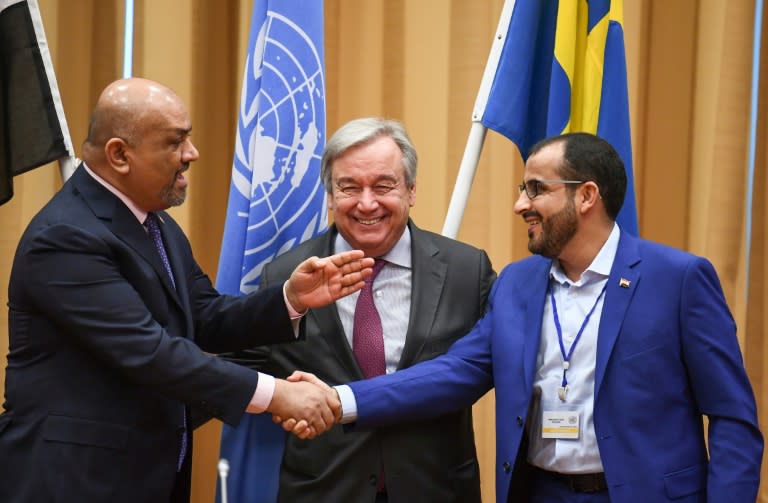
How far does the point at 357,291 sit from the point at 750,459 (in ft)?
3.60

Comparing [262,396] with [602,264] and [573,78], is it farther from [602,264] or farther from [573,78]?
[573,78]

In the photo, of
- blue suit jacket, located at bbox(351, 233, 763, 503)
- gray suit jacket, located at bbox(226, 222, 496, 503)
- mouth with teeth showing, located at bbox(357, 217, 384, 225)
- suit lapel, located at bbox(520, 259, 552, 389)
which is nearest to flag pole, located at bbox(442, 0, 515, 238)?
gray suit jacket, located at bbox(226, 222, 496, 503)

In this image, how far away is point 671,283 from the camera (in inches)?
91.6

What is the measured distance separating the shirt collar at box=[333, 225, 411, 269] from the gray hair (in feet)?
0.49

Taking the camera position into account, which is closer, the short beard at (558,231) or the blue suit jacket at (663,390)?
the blue suit jacket at (663,390)

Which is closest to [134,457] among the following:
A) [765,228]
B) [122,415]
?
[122,415]

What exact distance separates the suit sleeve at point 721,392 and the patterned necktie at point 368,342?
0.81 metres

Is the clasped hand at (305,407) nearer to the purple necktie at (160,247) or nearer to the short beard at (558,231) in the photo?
the purple necktie at (160,247)

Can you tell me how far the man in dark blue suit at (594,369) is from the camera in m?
2.25

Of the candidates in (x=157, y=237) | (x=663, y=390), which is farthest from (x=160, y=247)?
(x=663, y=390)

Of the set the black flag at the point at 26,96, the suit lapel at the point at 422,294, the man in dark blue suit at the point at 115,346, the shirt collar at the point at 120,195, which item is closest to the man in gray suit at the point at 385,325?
the suit lapel at the point at 422,294

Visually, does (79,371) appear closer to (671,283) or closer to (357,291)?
(357,291)

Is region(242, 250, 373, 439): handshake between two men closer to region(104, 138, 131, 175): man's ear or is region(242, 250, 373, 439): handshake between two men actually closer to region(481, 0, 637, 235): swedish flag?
region(104, 138, 131, 175): man's ear

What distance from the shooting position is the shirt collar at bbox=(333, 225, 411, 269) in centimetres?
273
